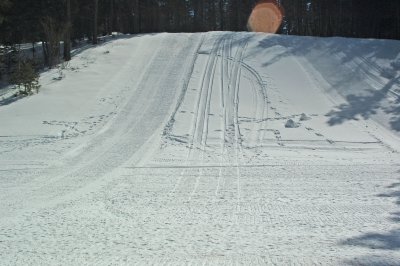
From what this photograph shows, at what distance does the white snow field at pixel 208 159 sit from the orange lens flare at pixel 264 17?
23.8 meters

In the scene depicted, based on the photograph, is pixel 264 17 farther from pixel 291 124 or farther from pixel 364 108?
pixel 291 124

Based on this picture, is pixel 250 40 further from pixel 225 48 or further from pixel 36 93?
pixel 36 93

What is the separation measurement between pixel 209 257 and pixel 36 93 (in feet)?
43.5

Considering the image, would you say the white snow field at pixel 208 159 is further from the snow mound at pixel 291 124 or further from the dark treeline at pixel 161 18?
the dark treeline at pixel 161 18

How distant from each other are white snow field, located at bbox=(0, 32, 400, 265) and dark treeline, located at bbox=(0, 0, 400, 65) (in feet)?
13.0

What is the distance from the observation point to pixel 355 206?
6734mm

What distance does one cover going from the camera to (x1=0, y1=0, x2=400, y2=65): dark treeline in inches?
953

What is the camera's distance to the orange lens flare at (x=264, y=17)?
151 ft

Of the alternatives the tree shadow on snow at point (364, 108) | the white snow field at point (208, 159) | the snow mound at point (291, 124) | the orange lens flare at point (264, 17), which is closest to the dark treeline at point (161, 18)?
the orange lens flare at point (264, 17)

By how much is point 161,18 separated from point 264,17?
11.4 m

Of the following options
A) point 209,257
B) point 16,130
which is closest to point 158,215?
point 209,257

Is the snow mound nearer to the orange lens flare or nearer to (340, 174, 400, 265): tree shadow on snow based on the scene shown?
(340, 174, 400, 265): tree shadow on snow

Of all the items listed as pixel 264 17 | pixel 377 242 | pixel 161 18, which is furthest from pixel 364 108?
pixel 161 18

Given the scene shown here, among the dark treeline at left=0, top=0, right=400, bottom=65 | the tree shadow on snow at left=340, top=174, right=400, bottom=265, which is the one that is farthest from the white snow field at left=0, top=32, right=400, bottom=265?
the dark treeline at left=0, top=0, right=400, bottom=65
